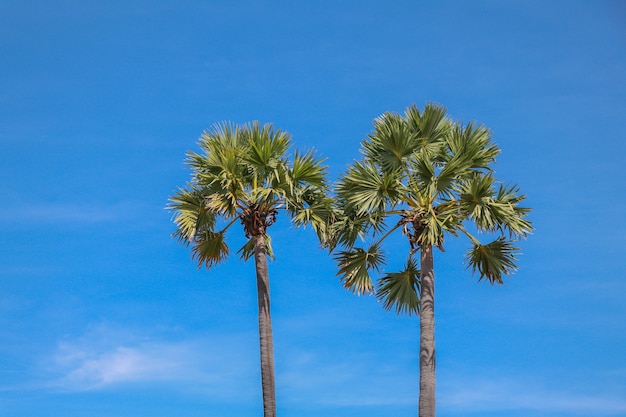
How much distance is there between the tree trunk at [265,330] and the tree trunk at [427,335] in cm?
443

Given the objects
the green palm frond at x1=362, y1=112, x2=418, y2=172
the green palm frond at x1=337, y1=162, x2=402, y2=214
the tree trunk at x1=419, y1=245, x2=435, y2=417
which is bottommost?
the tree trunk at x1=419, y1=245, x2=435, y2=417

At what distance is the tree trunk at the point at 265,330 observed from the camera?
103ft

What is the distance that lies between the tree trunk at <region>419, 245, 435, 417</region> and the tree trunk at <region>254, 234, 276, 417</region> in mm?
4431

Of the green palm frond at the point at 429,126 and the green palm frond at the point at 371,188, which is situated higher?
the green palm frond at the point at 429,126

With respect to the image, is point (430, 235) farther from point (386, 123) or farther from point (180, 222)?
point (180, 222)

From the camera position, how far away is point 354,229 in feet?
110

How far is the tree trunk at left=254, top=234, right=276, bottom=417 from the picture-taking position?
3127 cm

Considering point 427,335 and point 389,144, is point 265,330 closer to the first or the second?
point 427,335

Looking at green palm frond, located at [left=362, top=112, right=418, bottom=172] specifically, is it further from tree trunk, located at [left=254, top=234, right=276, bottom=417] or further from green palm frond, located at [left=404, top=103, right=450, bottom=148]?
tree trunk, located at [left=254, top=234, right=276, bottom=417]

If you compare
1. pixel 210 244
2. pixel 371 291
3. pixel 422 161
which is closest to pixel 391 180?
pixel 422 161

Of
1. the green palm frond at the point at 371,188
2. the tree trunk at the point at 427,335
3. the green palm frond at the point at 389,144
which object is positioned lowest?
the tree trunk at the point at 427,335

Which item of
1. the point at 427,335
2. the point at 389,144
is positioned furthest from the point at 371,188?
the point at 427,335

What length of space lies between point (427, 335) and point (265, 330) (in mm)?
4882

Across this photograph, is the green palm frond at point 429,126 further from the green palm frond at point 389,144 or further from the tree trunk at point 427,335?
the tree trunk at point 427,335
